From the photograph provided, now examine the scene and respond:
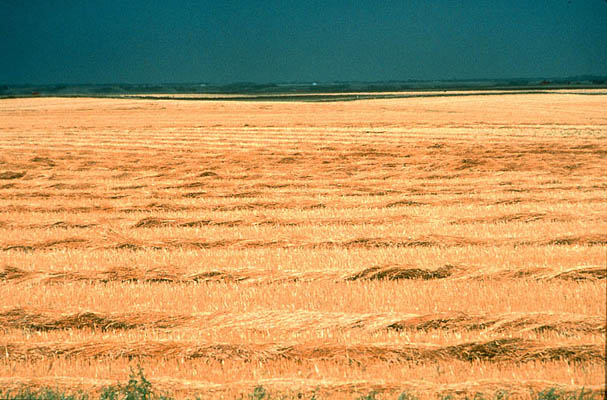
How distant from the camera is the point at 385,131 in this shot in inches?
977

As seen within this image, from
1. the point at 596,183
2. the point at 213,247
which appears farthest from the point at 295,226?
the point at 596,183

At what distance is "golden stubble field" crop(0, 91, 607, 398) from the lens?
15.6 feet

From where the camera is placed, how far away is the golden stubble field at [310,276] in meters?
4.75

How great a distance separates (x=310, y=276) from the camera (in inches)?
272

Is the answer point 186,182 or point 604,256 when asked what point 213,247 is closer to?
point 604,256

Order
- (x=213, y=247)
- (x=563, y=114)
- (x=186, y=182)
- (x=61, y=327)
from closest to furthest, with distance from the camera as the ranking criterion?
(x=61, y=327)
(x=213, y=247)
(x=186, y=182)
(x=563, y=114)

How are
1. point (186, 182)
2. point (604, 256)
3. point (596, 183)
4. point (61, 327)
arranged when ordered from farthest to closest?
point (186, 182) < point (596, 183) < point (604, 256) < point (61, 327)

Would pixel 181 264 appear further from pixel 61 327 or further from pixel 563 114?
pixel 563 114

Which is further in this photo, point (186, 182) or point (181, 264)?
point (186, 182)

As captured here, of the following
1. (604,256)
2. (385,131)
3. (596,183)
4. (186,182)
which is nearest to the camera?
(604,256)

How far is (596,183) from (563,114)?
2160 cm

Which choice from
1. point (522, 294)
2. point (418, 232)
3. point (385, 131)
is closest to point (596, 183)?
point (418, 232)

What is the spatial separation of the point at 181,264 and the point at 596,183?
803 cm

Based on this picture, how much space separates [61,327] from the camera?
18.7 feet
